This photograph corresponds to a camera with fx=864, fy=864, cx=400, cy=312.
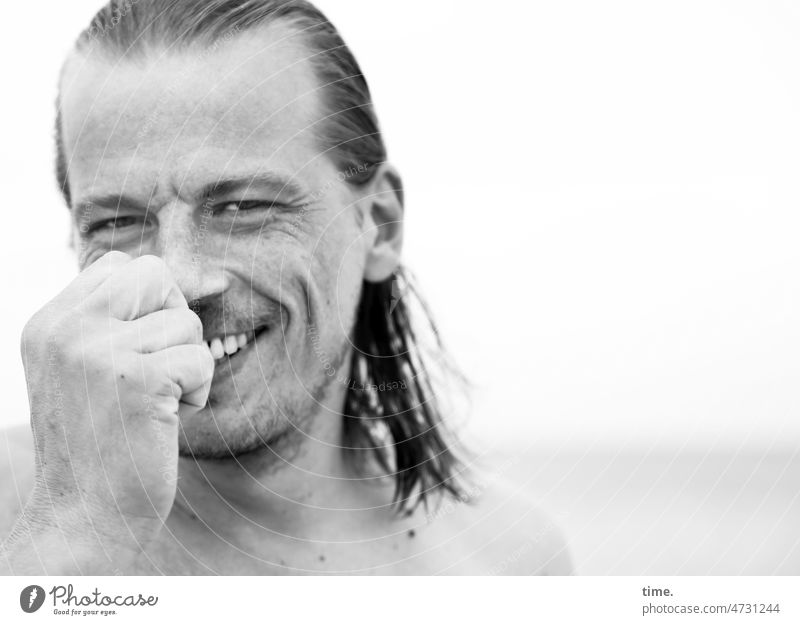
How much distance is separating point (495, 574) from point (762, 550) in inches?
17.3

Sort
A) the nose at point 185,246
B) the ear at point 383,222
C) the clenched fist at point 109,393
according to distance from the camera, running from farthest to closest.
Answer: the ear at point 383,222 < the nose at point 185,246 < the clenched fist at point 109,393

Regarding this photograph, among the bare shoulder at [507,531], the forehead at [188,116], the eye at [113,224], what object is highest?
the forehead at [188,116]

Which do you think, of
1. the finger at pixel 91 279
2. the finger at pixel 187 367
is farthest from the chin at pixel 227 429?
the finger at pixel 91 279

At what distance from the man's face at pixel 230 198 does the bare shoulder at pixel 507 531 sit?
381 mm

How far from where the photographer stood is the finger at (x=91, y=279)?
1136mm

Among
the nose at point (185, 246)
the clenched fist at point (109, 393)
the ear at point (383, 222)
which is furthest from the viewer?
the ear at point (383, 222)

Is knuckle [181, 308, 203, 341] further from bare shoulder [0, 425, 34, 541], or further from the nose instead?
bare shoulder [0, 425, 34, 541]

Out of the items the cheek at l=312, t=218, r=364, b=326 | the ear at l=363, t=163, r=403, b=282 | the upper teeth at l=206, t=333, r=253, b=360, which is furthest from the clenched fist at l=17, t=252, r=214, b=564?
the ear at l=363, t=163, r=403, b=282

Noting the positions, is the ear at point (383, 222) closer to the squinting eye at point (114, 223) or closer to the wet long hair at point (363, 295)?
the wet long hair at point (363, 295)

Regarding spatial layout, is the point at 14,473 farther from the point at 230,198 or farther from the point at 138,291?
the point at 230,198

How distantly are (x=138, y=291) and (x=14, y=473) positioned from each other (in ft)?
1.25

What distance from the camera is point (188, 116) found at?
4.12ft
